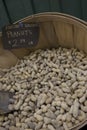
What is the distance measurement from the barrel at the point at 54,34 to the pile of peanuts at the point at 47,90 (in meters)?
0.03

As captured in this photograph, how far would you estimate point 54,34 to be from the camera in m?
1.30

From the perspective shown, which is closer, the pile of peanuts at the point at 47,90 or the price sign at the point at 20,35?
the pile of peanuts at the point at 47,90

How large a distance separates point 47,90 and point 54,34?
0.94 ft

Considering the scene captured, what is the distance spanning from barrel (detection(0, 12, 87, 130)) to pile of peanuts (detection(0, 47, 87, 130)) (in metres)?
0.03

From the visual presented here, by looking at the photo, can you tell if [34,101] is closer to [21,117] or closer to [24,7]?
[21,117]

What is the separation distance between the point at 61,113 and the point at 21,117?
0.17 meters

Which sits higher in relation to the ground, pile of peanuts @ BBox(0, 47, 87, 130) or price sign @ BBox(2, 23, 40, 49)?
price sign @ BBox(2, 23, 40, 49)

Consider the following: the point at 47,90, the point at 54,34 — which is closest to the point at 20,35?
the point at 54,34

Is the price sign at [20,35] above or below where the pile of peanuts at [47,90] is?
above

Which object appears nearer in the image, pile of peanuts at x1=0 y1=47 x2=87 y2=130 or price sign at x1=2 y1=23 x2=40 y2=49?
pile of peanuts at x1=0 y1=47 x2=87 y2=130

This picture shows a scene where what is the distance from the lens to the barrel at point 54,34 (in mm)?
1181

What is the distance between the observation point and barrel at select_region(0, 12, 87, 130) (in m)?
1.18

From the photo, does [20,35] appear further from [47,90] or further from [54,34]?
[47,90]

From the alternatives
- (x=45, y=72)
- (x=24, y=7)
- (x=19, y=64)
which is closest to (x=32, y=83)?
(x=45, y=72)
